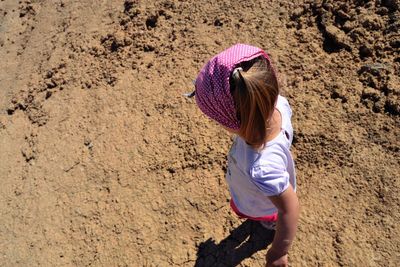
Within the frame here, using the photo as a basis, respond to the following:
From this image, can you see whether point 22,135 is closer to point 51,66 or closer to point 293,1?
point 51,66

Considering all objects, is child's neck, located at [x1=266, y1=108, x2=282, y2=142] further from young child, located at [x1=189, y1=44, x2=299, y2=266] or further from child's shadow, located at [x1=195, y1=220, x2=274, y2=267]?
child's shadow, located at [x1=195, y1=220, x2=274, y2=267]

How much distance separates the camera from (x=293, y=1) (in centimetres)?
255

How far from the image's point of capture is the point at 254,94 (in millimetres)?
1203

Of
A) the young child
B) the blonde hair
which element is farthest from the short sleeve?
the blonde hair

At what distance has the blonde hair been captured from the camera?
3.95ft

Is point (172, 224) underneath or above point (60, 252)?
above

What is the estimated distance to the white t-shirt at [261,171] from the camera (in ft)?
4.40

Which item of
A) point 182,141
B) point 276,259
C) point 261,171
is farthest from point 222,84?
point 182,141

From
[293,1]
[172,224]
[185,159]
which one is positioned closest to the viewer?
[172,224]

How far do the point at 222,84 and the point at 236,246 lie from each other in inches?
41.2

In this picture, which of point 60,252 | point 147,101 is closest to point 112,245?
point 60,252

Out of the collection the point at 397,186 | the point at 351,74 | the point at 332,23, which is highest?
the point at 332,23

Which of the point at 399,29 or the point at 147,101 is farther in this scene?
the point at 147,101

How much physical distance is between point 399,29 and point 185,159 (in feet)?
4.41
